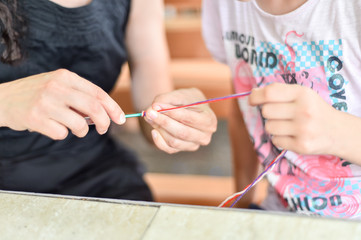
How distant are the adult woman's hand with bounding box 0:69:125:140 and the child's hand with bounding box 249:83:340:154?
8.4 inches

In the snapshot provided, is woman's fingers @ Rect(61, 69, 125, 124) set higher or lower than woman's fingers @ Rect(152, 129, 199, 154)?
higher

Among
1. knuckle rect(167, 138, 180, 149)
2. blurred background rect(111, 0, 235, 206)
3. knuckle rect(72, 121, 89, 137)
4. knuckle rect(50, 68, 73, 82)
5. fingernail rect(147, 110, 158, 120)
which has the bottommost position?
blurred background rect(111, 0, 235, 206)

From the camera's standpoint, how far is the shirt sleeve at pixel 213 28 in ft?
2.74

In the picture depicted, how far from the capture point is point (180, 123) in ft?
2.20

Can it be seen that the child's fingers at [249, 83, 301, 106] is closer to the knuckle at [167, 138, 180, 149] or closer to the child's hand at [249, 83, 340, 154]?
the child's hand at [249, 83, 340, 154]

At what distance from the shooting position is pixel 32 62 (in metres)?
0.77

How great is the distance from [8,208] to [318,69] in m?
0.50

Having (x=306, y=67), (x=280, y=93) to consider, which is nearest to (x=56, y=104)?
(x=280, y=93)

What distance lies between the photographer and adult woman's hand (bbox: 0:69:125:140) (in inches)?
20.9

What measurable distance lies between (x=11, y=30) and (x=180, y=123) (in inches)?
13.5

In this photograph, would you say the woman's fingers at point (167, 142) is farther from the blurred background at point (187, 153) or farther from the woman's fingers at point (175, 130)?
the blurred background at point (187, 153)

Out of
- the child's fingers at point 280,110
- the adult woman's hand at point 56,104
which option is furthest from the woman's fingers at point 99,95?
the child's fingers at point 280,110

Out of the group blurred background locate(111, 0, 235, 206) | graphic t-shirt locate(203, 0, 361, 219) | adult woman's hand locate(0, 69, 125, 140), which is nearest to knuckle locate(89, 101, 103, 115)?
adult woman's hand locate(0, 69, 125, 140)

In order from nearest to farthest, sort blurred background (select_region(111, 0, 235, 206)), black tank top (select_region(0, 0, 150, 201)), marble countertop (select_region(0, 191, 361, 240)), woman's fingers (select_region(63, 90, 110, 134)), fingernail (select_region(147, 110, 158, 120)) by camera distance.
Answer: marble countertop (select_region(0, 191, 361, 240)) → woman's fingers (select_region(63, 90, 110, 134)) → fingernail (select_region(147, 110, 158, 120)) → black tank top (select_region(0, 0, 150, 201)) → blurred background (select_region(111, 0, 235, 206))
